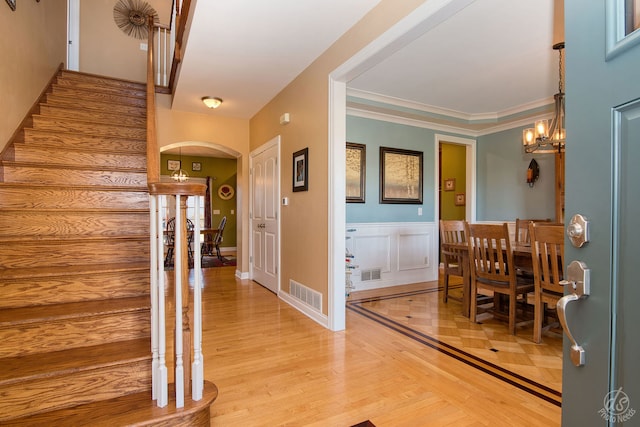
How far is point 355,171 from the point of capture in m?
4.52

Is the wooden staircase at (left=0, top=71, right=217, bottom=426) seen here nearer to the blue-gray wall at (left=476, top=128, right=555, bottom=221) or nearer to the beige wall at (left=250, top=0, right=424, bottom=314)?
the beige wall at (left=250, top=0, right=424, bottom=314)

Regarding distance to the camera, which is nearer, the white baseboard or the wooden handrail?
the wooden handrail

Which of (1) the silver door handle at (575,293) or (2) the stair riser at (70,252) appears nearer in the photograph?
(1) the silver door handle at (575,293)

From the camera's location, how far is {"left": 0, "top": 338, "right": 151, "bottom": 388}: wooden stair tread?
57.0 inches

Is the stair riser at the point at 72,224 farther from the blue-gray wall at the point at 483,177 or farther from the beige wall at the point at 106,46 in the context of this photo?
the beige wall at the point at 106,46

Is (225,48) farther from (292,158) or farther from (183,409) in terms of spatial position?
(183,409)

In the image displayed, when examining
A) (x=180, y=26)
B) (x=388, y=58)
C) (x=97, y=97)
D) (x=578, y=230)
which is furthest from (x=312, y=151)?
(x=578, y=230)

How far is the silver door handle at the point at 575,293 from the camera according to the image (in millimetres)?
660

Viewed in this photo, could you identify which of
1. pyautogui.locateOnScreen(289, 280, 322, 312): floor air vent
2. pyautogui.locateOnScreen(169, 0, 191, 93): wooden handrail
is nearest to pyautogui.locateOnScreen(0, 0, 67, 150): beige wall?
pyautogui.locateOnScreen(169, 0, 191, 93): wooden handrail

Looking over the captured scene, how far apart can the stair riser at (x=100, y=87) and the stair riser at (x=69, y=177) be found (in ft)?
5.69

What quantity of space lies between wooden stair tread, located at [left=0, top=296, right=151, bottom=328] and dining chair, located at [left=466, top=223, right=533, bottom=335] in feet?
8.98

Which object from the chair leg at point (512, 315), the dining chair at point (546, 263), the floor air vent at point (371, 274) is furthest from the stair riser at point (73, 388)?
the floor air vent at point (371, 274)

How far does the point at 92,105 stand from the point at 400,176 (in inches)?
156

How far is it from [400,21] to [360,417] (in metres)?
2.39
